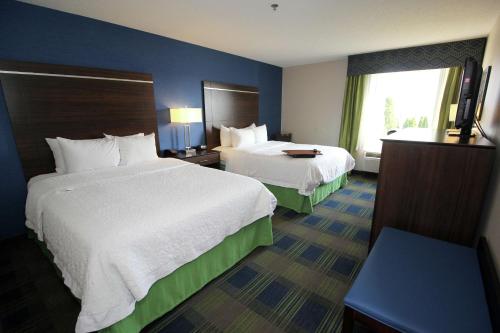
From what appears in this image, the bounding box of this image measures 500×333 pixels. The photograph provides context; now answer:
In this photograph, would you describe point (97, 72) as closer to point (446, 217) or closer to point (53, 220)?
point (53, 220)

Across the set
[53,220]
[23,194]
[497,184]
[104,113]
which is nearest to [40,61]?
[104,113]

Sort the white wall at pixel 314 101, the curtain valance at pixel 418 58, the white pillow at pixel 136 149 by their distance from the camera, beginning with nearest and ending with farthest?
the white pillow at pixel 136 149 → the curtain valance at pixel 418 58 → the white wall at pixel 314 101

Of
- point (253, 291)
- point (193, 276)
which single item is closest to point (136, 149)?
point (193, 276)

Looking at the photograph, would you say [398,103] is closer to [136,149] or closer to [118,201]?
[136,149]

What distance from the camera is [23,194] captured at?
243 cm

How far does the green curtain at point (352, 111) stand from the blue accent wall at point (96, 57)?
7.62 ft

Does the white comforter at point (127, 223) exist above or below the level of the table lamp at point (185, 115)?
below

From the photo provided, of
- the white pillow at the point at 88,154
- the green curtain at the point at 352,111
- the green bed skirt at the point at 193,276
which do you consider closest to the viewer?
the green bed skirt at the point at 193,276

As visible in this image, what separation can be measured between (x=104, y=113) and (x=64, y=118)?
1.35 ft

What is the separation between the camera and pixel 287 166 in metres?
3.07

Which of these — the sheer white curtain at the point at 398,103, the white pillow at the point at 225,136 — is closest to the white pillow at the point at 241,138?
the white pillow at the point at 225,136

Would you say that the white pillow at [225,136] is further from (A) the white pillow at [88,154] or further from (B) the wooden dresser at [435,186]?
(B) the wooden dresser at [435,186]

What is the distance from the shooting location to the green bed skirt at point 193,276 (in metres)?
1.37

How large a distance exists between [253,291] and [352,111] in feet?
13.7
